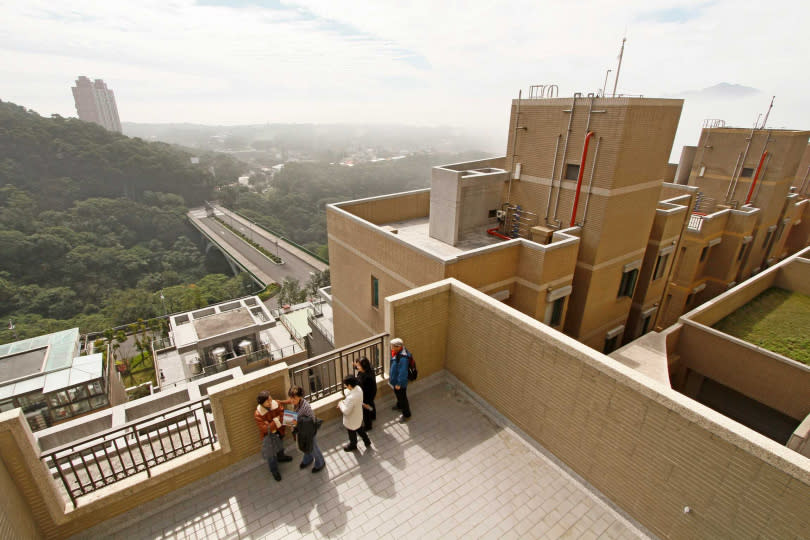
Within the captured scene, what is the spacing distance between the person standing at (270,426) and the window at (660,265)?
16064mm

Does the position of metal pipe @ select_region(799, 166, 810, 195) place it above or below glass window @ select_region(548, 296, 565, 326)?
above

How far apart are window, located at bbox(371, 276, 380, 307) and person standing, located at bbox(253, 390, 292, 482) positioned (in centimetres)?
832

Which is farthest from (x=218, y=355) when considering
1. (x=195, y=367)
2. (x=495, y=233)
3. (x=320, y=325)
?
(x=495, y=233)

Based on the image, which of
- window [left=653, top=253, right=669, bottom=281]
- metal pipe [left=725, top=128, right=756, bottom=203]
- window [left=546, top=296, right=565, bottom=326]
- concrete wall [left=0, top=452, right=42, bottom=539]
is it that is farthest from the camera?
metal pipe [left=725, top=128, right=756, bottom=203]

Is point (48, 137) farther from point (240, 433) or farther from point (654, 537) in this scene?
point (654, 537)

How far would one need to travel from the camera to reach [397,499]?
6.66 meters

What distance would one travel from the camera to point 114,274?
74188 mm

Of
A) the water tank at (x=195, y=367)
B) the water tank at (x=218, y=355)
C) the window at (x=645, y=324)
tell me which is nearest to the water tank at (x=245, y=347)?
the water tank at (x=218, y=355)

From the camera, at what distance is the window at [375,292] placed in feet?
49.2

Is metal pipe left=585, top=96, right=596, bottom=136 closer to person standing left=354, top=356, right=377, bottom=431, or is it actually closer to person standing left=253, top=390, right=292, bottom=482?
person standing left=354, top=356, right=377, bottom=431

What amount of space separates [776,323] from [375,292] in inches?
678

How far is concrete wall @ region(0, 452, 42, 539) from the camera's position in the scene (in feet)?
15.7

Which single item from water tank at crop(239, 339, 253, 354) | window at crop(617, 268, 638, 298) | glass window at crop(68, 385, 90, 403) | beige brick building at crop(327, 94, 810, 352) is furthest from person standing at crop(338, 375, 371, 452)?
glass window at crop(68, 385, 90, 403)

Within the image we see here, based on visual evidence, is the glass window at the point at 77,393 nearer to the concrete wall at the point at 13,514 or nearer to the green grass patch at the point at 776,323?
the concrete wall at the point at 13,514
